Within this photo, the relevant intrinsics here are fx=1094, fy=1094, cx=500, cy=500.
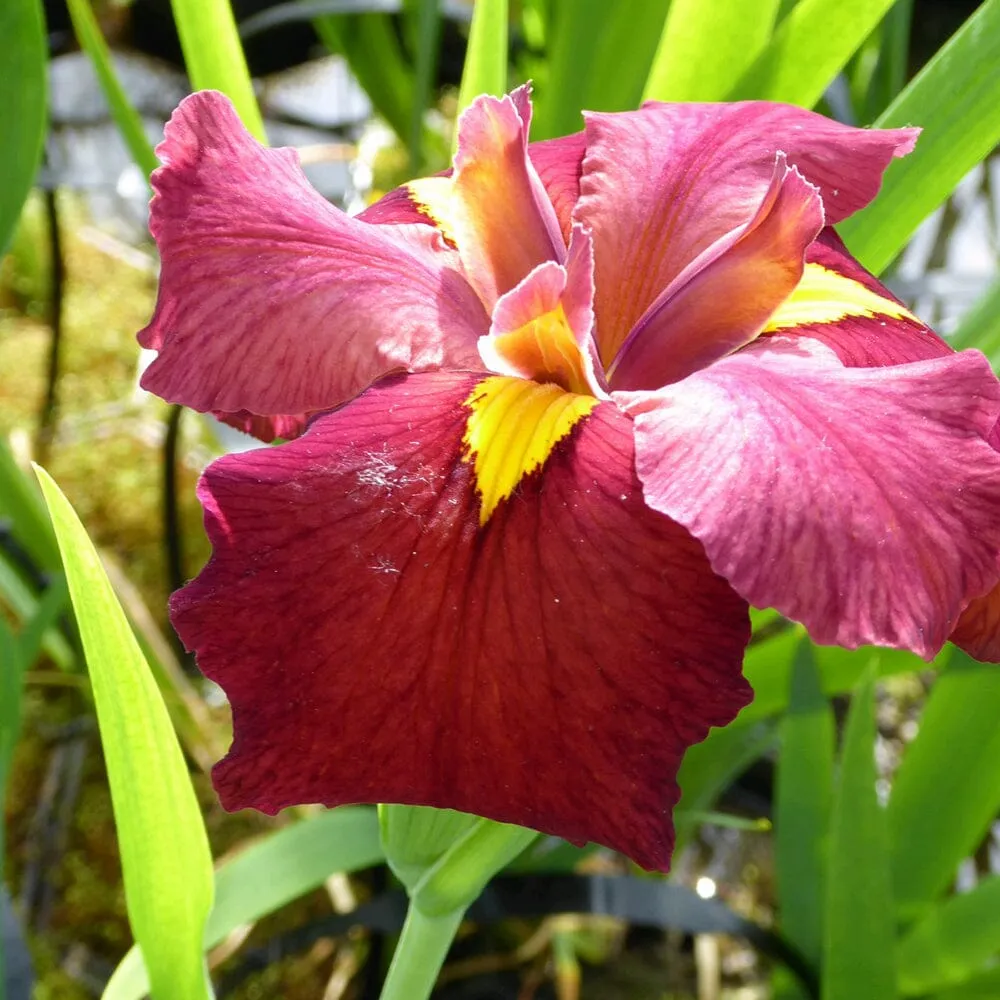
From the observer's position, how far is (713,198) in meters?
0.41

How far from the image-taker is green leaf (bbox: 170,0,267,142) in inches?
19.7

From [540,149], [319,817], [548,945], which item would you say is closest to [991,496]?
[540,149]

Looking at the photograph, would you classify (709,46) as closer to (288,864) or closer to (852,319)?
(852,319)

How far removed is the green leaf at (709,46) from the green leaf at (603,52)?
0.13 meters

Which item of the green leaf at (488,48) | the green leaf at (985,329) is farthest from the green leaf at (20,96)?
the green leaf at (985,329)

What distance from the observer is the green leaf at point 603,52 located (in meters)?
0.65

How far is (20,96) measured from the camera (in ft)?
1.83

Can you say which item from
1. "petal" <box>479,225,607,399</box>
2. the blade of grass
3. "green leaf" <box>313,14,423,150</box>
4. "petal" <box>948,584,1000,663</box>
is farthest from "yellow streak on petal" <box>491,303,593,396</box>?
"green leaf" <box>313,14,423,150</box>

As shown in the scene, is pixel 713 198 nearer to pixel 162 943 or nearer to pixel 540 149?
pixel 540 149

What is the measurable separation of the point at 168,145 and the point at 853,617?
0.86 feet

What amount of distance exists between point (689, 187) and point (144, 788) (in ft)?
0.97

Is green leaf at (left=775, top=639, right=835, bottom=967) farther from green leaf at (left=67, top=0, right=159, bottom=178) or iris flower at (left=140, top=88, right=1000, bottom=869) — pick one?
green leaf at (left=67, top=0, right=159, bottom=178)

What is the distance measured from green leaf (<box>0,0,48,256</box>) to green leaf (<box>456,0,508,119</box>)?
8.6 inches

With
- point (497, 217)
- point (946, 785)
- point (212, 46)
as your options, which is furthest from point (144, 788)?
point (946, 785)
